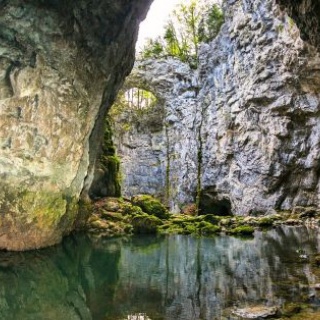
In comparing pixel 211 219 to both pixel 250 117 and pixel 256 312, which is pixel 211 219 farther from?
pixel 256 312

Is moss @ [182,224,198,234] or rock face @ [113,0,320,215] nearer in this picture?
moss @ [182,224,198,234]

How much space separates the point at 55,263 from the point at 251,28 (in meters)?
21.5

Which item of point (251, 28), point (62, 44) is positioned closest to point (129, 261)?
point (62, 44)

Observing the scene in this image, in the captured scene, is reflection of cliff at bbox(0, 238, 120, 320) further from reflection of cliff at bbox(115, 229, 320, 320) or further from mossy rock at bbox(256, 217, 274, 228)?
mossy rock at bbox(256, 217, 274, 228)

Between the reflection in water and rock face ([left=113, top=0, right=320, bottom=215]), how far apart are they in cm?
1129

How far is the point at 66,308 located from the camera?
6324mm

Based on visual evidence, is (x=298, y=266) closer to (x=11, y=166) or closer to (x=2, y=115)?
(x=11, y=166)

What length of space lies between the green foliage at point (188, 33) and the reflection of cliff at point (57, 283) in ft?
78.5

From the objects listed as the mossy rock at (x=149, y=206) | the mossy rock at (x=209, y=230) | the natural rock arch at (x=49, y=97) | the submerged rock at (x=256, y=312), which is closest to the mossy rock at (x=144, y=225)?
the mossy rock at (x=149, y=206)

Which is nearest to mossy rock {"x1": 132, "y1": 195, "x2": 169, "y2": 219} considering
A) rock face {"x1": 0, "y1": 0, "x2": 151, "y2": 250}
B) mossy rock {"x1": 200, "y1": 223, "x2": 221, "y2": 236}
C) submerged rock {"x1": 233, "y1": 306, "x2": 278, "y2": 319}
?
mossy rock {"x1": 200, "y1": 223, "x2": 221, "y2": 236}

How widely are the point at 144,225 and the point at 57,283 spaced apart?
9726 millimetres

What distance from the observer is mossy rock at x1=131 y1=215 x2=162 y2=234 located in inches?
696

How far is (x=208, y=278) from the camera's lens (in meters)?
8.38

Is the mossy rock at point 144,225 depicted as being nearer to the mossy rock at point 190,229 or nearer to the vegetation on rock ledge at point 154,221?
the vegetation on rock ledge at point 154,221
